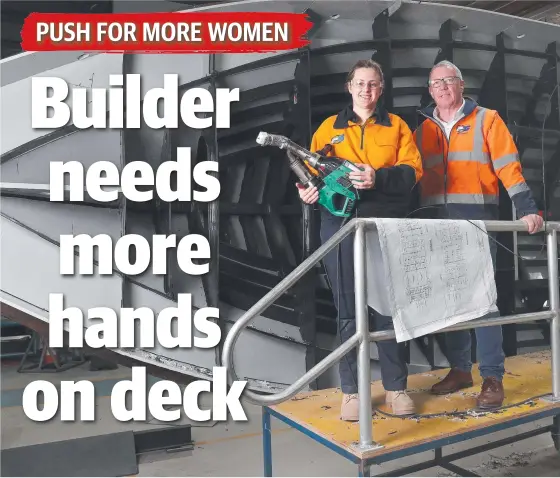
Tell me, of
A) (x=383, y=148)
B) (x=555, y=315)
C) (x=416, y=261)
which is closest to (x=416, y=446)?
(x=416, y=261)

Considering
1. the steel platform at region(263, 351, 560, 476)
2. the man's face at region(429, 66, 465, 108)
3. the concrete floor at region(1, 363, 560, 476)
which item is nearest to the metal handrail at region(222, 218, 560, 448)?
the steel platform at region(263, 351, 560, 476)

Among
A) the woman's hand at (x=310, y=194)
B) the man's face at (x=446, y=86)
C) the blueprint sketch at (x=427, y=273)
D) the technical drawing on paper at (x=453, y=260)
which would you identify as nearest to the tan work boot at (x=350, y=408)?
the blueprint sketch at (x=427, y=273)

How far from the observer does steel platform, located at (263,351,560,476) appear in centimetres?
168

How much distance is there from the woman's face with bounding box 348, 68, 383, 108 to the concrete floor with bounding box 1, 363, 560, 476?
5.85ft

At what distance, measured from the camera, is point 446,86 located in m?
2.26

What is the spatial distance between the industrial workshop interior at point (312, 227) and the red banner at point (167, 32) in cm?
4

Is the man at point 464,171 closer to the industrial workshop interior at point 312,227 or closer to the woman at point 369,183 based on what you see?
the industrial workshop interior at point 312,227

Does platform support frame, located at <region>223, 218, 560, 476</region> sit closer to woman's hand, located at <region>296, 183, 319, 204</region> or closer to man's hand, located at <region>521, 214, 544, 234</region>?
woman's hand, located at <region>296, 183, 319, 204</region>

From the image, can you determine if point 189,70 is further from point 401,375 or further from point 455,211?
point 401,375

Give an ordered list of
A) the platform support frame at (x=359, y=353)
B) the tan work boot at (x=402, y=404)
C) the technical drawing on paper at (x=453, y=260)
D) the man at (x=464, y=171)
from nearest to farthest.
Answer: the platform support frame at (x=359, y=353), the technical drawing on paper at (x=453, y=260), the tan work boot at (x=402, y=404), the man at (x=464, y=171)

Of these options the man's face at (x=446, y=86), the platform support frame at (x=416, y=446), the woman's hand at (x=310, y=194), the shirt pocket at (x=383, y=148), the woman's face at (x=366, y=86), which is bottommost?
the platform support frame at (x=416, y=446)

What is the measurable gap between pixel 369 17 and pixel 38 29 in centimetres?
172

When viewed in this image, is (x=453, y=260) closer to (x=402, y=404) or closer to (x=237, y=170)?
(x=402, y=404)

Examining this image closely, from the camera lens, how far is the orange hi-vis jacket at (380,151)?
1965 mm
